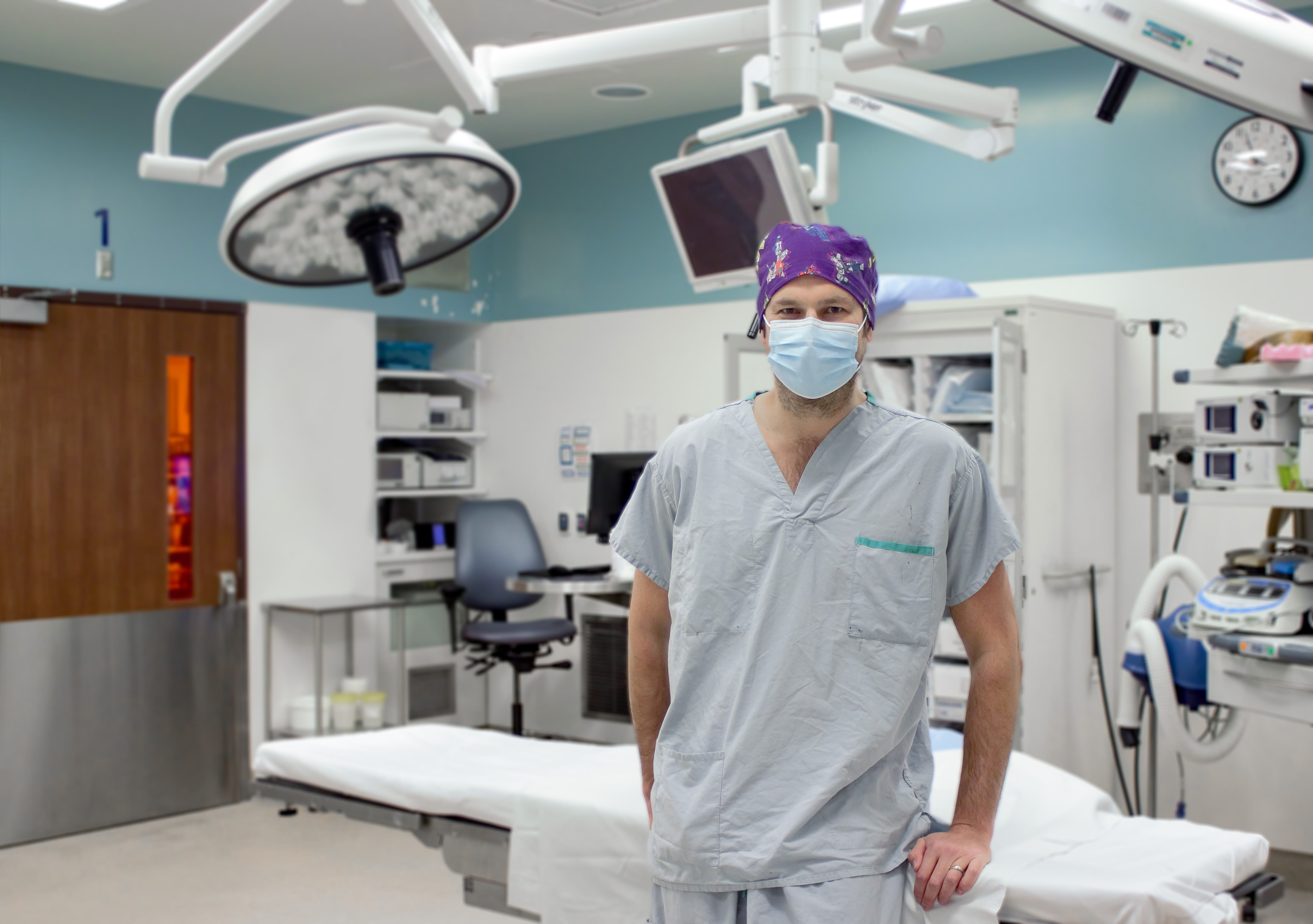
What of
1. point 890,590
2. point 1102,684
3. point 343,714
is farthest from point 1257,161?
point 343,714

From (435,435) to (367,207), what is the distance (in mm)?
4078

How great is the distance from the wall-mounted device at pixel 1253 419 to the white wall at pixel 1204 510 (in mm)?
882

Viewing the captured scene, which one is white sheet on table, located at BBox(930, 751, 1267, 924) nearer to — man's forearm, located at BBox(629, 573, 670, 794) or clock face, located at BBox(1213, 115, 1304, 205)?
man's forearm, located at BBox(629, 573, 670, 794)

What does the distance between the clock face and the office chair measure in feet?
9.84

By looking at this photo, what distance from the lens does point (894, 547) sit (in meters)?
1.55

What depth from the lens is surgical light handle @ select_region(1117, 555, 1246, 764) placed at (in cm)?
335

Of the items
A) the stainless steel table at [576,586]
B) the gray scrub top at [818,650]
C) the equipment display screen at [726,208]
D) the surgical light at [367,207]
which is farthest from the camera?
the stainless steel table at [576,586]

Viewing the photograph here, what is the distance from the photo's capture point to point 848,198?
16.2 feet

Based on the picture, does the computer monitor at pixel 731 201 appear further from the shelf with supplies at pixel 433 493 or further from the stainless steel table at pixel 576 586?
the shelf with supplies at pixel 433 493

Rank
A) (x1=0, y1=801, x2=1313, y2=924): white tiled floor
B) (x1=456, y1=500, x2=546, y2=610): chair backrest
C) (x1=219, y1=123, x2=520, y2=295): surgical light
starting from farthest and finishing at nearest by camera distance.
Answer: (x1=456, y1=500, x2=546, y2=610): chair backrest
(x1=0, y1=801, x2=1313, y2=924): white tiled floor
(x1=219, y1=123, x2=520, y2=295): surgical light

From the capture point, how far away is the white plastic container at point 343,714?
5066mm

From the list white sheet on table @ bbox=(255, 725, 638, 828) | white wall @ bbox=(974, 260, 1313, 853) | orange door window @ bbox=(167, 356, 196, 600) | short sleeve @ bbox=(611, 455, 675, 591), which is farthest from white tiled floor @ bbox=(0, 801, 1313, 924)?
short sleeve @ bbox=(611, 455, 675, 591)

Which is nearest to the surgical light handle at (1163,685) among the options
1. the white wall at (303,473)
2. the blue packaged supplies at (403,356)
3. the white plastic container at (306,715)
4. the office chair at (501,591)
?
the office chair at (501,591)

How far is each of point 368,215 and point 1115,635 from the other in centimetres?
333
